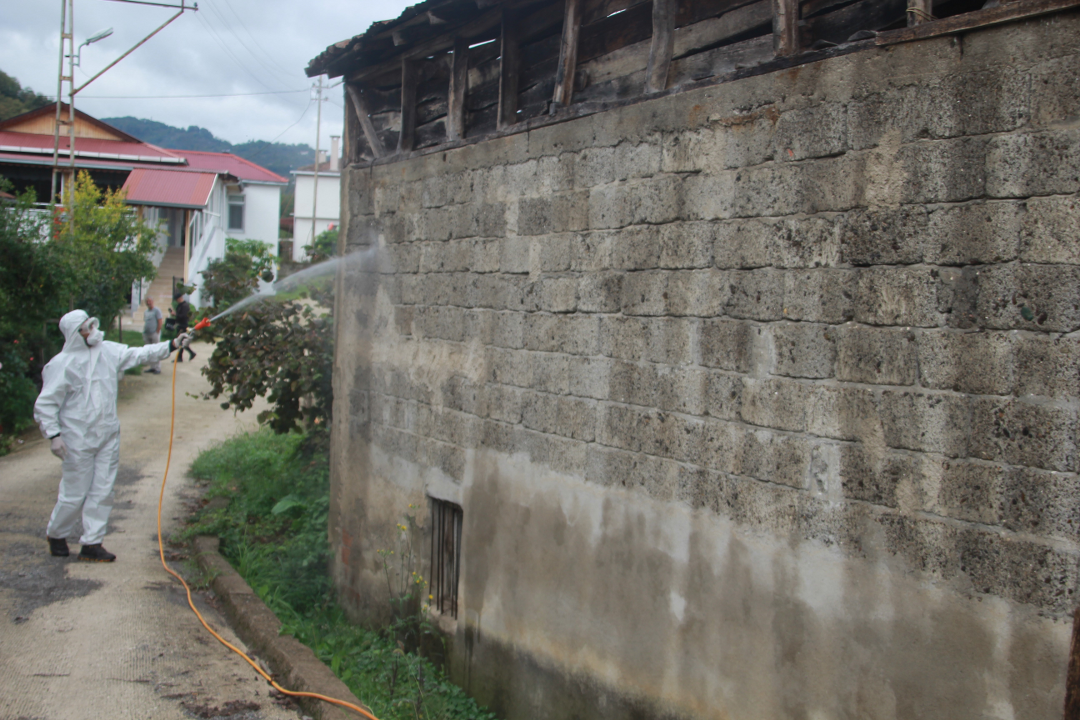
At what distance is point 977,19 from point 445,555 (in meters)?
4.25

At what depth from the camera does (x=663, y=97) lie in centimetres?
372

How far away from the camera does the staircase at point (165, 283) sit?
79.4ft

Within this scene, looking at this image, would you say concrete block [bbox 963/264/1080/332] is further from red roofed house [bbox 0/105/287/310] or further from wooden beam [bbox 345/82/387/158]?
red roofed house [bbox 0/105/287/310]

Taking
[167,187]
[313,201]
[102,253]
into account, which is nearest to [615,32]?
[102,253]

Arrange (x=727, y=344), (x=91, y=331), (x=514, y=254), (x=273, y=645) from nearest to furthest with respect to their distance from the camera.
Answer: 1. (x=727, y=344)
2. (x=514, y=254)
3. (x=273, y=645)
4. (x=91, y=331)

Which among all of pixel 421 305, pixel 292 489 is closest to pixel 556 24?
pixel 421 305

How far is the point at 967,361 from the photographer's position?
2.69m

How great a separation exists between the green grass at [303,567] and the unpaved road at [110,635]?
531mm

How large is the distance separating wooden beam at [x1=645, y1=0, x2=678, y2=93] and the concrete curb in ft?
12.1

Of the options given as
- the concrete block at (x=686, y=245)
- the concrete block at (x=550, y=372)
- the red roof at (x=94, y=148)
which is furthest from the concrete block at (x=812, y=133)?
the red roof at (x=94, y=148)

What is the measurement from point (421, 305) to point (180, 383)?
1284cm

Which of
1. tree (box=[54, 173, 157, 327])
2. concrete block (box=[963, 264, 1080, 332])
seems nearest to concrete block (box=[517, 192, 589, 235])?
concrete block (box=[963, 264, 1080, 332])

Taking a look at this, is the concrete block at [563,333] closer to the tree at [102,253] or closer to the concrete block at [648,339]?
the concrete block at [648,339]

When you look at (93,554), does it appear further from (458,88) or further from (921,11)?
(921,11)
